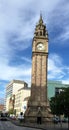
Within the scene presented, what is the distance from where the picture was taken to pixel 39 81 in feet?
314

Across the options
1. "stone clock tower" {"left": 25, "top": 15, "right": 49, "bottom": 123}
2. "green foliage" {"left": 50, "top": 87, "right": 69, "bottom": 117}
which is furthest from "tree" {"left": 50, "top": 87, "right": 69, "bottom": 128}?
"stone clock tower" {"left": 25, "top": 15, "right": 49, "bottom": 123}

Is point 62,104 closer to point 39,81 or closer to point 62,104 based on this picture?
point 62,104

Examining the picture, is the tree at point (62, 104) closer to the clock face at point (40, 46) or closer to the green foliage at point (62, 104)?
the green foliage at point (62, 104)

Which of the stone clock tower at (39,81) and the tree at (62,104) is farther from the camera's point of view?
the stone clock tower at (39,81)

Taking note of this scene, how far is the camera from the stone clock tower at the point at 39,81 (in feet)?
298

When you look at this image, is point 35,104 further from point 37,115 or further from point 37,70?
point 37,70

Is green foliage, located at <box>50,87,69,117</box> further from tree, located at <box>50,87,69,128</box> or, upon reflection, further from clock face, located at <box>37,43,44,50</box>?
clock face, located at <box>37,43,44,50</box>

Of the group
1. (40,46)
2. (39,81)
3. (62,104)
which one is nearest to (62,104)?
(62,104)

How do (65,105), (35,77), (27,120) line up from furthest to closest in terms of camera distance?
(35,77) < (27,120) < (65,105)

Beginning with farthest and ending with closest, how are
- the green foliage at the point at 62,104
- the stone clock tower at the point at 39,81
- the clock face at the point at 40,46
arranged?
the clock face at the point at 40,46 → the stone clock tower at the point at 39,81 → the green foliage at the point at 62,104

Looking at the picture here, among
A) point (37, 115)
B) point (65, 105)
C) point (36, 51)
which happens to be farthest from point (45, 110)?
point (65, 105)

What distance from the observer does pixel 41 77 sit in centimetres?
9638

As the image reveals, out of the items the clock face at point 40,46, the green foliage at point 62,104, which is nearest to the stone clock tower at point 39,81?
the clock face at point 40,46

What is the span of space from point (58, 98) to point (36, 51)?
1254 inches
